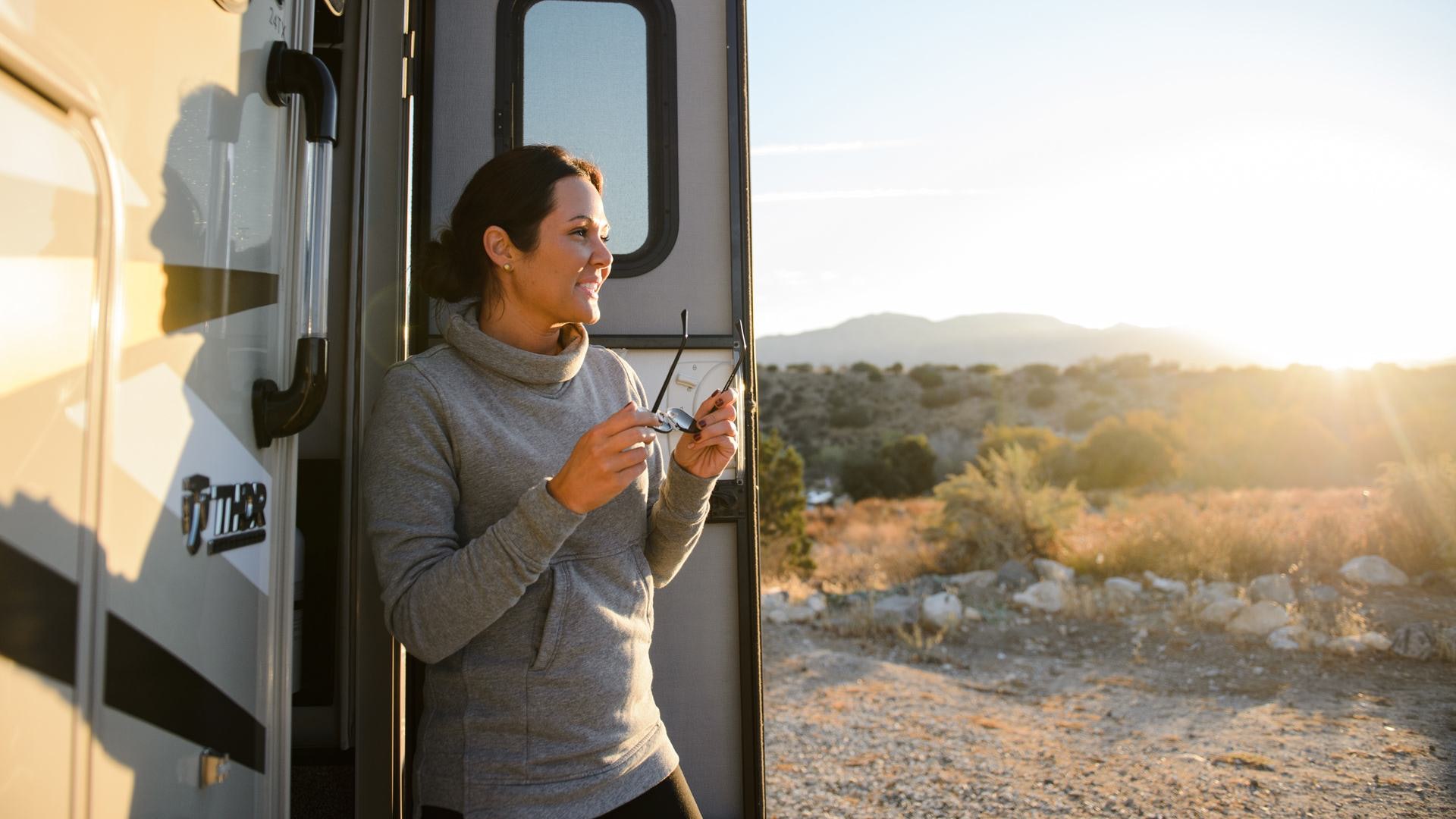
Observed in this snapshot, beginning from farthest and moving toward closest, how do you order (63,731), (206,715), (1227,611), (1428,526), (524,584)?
(1428,526), (1227,611), (524,584), (206,715), (63,731)

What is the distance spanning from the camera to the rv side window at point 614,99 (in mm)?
2459

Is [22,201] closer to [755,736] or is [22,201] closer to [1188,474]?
[755,736]

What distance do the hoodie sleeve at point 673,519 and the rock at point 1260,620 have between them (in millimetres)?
6592

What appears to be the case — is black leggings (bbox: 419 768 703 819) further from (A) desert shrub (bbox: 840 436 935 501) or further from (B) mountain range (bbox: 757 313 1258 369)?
(B) mountain range (bbox: 757 313 1258 369)

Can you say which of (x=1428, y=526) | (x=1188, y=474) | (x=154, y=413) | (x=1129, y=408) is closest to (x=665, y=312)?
(x=154, y=413)

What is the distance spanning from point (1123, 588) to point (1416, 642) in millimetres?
2175

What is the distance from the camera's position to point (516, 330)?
5.83 ft

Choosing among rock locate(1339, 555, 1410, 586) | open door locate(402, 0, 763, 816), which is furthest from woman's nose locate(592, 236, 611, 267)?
rock locate(1339, 555, 1410, 586)

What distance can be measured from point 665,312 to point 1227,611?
6532 millimetres

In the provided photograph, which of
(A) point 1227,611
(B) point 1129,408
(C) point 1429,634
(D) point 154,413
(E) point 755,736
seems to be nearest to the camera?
(D) point 154,413

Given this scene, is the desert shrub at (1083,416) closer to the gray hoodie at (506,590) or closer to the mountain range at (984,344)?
the mountain range at (984,344)

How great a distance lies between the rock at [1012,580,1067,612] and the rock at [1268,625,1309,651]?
1638mm

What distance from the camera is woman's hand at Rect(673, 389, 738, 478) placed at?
173 cm

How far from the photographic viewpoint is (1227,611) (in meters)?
7.19
